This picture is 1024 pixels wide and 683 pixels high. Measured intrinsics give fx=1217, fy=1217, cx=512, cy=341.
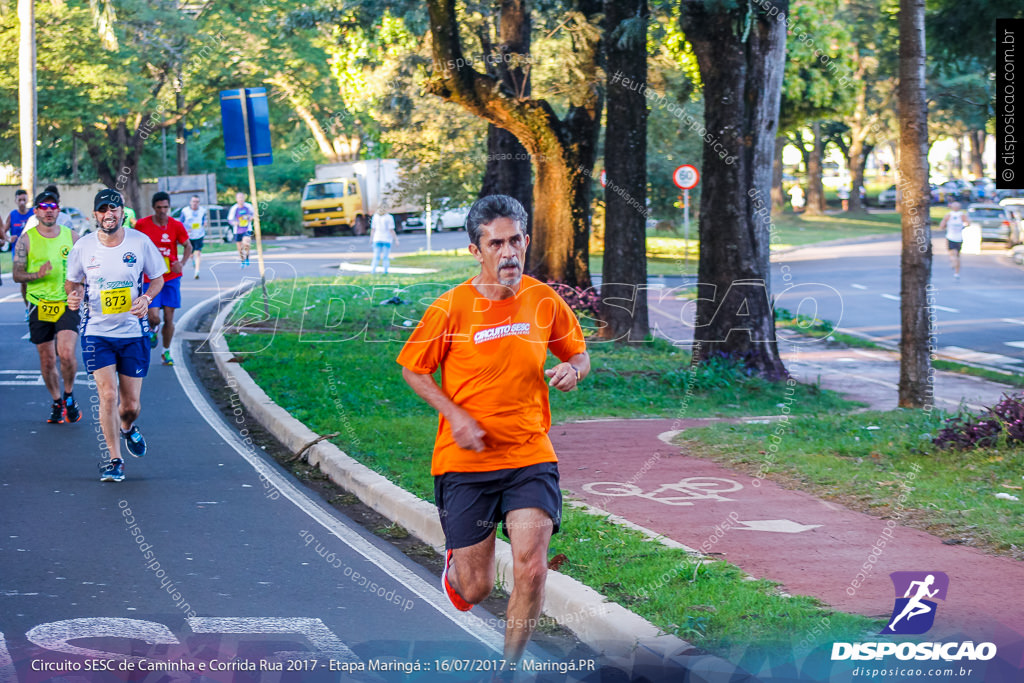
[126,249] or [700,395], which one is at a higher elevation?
[126,249]

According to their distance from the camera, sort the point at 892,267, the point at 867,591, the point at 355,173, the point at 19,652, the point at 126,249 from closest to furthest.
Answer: the point at 19,652 < the point at 867,591 < the point at 126,249 < the point at 892,267 < the point at 355,173

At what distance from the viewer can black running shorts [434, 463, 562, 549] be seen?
15.4ft

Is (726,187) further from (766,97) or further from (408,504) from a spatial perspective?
(408,504)

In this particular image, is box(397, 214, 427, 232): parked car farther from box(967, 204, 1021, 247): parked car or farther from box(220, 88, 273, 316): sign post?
box(220, 88, 273, 316): sign post

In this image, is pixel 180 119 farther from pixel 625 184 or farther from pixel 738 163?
pixel 738 163

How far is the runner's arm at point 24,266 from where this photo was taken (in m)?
10.5

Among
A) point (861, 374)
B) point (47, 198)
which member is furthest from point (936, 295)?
point (47, 198)

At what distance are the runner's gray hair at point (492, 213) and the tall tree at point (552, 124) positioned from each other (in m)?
12.2

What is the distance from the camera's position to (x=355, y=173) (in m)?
51.8

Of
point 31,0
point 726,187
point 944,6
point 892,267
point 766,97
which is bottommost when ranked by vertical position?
point 892,267

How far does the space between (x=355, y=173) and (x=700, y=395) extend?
39.6 meters

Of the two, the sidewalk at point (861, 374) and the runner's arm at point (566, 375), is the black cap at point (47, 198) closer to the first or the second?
the runner's arm at point (566, 375)

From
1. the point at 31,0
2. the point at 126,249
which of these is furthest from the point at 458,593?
the point at 31,0

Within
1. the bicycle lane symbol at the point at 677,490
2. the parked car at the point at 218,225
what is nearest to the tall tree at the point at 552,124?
the bicycle lane symbol at the point at 677,490
